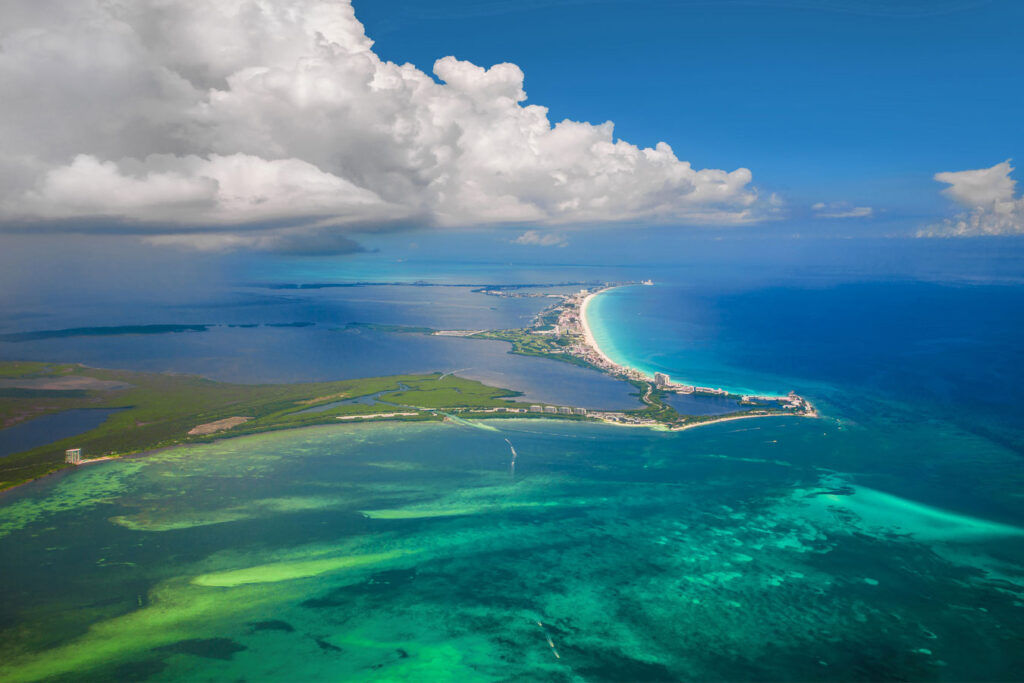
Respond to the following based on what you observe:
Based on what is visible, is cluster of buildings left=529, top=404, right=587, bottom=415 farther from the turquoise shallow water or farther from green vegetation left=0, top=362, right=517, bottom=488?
the turquoise shallow water

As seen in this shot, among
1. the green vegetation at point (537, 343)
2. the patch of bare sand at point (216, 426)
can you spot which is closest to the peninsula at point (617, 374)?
the green vegetation at point (537, 343)

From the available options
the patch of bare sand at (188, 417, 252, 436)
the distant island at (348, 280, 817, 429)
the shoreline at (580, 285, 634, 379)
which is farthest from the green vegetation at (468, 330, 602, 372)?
the patch of bare sand at (188, 417, 252, 436)

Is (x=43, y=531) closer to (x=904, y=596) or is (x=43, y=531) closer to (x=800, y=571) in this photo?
(x=800, y=571)

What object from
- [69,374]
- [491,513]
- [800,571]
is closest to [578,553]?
[491,513]

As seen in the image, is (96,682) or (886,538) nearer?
(96,682)

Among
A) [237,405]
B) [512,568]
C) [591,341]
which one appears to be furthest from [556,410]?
[591,341]

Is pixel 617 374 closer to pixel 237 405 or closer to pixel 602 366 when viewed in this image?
pixel 602 366
